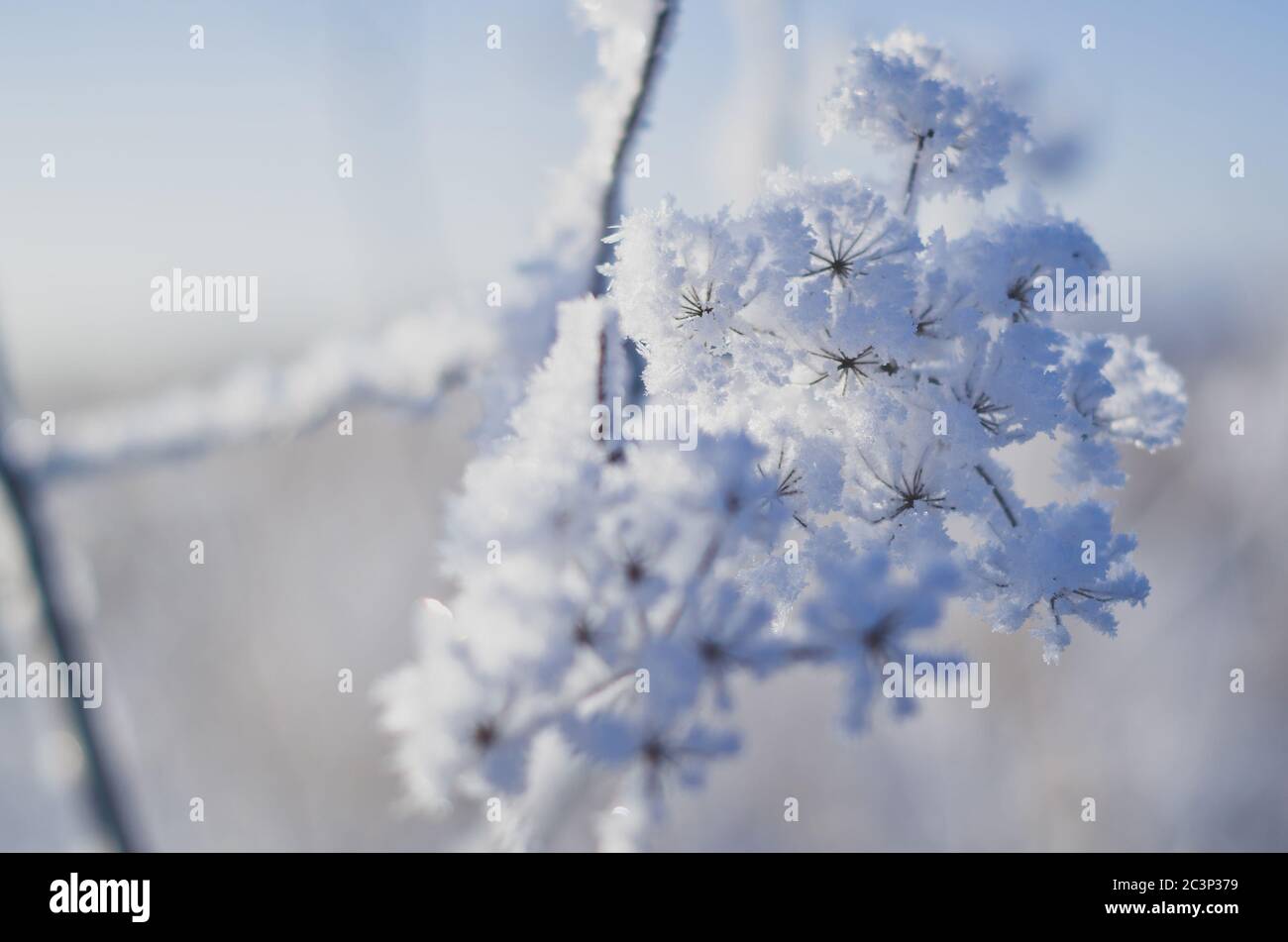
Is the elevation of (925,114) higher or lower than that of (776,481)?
higher

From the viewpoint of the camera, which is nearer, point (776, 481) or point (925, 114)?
point (776, 481)

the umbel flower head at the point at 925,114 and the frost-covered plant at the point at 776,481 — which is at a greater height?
the umbel flower head at the point at 925,114

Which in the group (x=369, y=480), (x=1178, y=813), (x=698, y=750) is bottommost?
(x=1178, y=813)

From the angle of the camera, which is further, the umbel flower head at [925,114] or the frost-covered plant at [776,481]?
the umbel flower head at [925,114]

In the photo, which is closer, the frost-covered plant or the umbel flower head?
the frost-covered plant

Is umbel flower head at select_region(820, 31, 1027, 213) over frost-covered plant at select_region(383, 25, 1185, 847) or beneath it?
over
